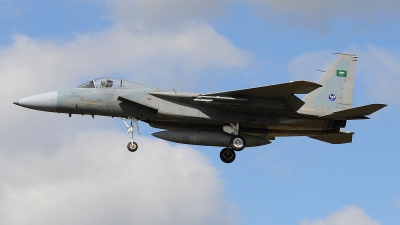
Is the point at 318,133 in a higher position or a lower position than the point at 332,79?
lower

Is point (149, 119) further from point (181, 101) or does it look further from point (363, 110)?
point (363, 110)

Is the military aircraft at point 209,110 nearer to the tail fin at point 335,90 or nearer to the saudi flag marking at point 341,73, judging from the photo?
the tail fin at point 335,90

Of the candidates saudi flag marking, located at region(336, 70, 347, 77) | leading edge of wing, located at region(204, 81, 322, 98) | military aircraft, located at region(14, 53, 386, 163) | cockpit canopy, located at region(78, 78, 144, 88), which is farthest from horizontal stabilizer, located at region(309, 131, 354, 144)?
cockpit canopy, located at region(78, 78, 144, 88)

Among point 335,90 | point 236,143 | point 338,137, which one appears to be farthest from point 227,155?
point 335,90

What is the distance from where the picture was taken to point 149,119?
28.0 metres

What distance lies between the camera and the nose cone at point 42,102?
88.5 ft

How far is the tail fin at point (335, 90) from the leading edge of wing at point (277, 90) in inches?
77.3

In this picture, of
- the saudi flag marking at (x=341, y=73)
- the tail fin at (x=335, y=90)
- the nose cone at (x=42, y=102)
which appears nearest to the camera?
the nose cone at (x=42, y=102)

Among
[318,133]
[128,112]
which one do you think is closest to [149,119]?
[128,112]

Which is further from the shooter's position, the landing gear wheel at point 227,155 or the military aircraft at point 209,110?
the landing gear wheel at point 227,155

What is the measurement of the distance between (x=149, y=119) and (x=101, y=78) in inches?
85.7

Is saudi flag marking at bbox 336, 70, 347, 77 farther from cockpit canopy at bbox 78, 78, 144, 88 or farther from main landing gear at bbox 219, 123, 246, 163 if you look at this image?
cockpit canopy at bbox 78, 78, 144, 88

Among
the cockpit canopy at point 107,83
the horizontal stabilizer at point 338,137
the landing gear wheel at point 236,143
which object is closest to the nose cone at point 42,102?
the cockpit canopy at point 107,83

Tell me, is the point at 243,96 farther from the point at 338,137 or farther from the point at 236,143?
the point at 338,137
